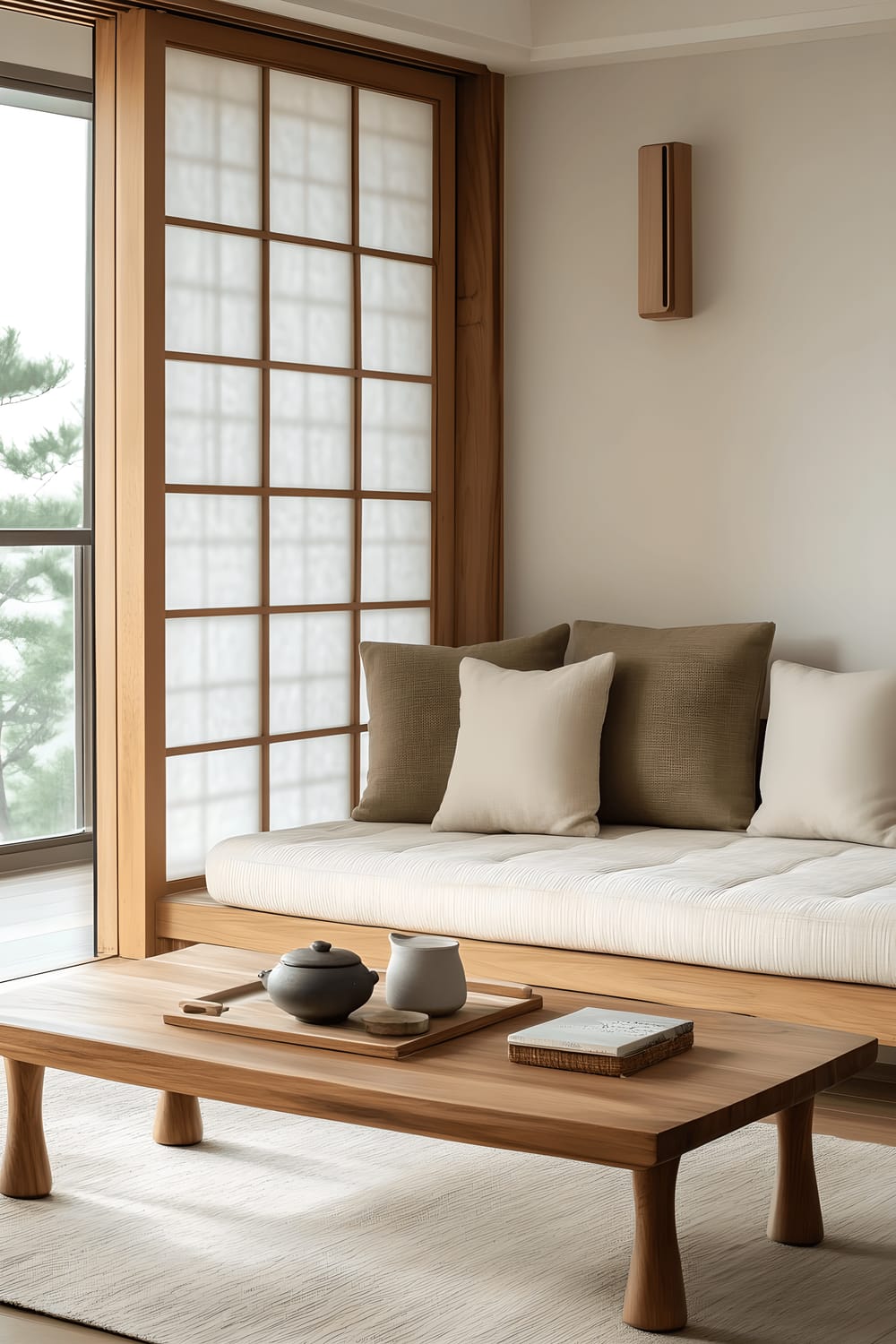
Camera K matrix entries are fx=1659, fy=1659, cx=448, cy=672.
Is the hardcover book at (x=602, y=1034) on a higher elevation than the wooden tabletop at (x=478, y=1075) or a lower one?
higher

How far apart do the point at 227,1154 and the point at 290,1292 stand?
67cm

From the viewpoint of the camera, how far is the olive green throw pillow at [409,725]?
4.45 m

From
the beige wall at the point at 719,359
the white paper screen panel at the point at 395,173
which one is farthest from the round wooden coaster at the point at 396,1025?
the white paper screen panel at the point at 395,173

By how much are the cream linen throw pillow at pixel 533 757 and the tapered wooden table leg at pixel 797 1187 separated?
5.25ft

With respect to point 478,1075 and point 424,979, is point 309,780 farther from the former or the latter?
point 478,1075

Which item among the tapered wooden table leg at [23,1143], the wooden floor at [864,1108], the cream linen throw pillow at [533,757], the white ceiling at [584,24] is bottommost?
the wooden floor at [864,1108]

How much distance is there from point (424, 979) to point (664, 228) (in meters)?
2.72

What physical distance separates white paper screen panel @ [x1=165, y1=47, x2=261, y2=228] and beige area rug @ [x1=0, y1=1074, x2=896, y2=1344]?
2449 mm

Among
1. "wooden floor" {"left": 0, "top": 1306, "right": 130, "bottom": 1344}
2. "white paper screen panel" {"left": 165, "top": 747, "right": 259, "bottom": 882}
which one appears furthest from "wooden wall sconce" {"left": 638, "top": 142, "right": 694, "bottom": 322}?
"wooden floor" {"left": 0, "top": 1306, "right": 130, "bottom": 1344}

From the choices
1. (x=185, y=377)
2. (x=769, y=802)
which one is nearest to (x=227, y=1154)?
(x=769, y=802)

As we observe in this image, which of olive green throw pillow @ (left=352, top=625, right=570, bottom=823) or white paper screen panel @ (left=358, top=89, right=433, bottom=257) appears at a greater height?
white paper screen panel @ (left=358, top=89, right=433, bottom=257)

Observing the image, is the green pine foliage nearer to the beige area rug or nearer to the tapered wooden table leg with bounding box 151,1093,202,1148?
the beige area rug

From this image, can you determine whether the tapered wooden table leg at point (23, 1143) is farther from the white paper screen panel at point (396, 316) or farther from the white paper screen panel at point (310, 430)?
the white paper screen panel at point (396, 316)

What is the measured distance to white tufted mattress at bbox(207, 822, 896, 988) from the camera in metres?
3.26
